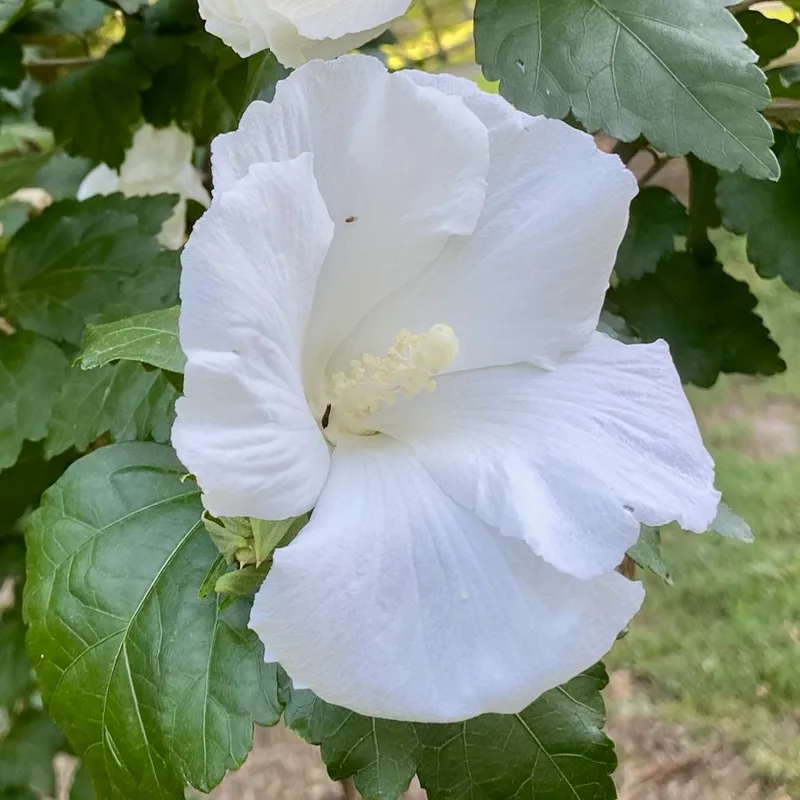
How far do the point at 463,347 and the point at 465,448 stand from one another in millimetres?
59

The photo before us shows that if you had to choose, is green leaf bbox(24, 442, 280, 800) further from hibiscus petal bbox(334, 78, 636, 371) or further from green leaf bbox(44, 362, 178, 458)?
hibiscus petal bbox(334, 78, 636, 371)

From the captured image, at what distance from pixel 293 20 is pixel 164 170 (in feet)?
1.65

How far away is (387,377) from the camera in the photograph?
43cm

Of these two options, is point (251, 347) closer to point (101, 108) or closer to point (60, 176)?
point (101, 108)

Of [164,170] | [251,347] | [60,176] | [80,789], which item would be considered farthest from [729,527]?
[60,176]

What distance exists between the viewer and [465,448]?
0.40 metres

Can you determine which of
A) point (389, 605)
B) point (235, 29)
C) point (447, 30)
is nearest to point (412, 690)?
point (389, 605)

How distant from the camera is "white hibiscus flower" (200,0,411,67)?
0.42 meters

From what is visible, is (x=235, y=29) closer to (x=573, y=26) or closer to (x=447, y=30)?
(x=573, y=26)

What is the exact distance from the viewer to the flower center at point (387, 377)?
410 millimetres

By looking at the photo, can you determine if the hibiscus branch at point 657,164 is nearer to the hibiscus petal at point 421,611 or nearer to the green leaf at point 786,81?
the green leaf at point 786,81

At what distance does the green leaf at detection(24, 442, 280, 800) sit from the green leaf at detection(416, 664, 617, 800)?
0.09 meters

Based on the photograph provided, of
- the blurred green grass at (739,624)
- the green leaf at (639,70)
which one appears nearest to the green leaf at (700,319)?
the green leaf at (639,70)

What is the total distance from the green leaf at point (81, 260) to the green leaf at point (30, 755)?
0.44 metres
